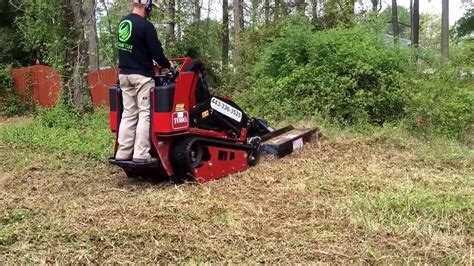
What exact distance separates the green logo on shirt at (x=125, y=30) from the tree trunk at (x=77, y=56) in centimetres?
664

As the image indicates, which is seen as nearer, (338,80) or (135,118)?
(135,118)

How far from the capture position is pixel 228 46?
24.5 m

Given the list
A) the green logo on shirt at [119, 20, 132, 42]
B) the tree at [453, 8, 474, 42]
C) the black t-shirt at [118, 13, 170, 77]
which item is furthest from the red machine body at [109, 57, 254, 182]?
the tree at [453, 8, 474, 42]

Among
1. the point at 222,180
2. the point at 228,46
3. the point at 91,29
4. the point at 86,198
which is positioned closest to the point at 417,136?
the point at 222,180

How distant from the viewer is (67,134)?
10.7m

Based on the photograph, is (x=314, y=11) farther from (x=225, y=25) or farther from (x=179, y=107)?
(x=179, y=107)

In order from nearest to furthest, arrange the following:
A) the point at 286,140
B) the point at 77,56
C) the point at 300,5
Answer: the point at 286,140
the point at 77,56
the point at 300,5

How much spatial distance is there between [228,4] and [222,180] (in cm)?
1946

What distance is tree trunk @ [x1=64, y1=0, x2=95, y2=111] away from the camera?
1273 centimetres

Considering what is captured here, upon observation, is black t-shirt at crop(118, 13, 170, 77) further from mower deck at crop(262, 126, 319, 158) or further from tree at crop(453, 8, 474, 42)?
tree at crop(453, 8, 474, 42)

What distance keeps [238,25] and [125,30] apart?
511 inches

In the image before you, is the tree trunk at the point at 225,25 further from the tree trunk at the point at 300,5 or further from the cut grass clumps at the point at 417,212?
the cut grass clumps at the point at 417,212

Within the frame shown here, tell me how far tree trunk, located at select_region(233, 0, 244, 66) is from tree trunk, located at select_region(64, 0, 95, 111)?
466cm

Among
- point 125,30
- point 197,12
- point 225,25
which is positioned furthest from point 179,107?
point 225,25
